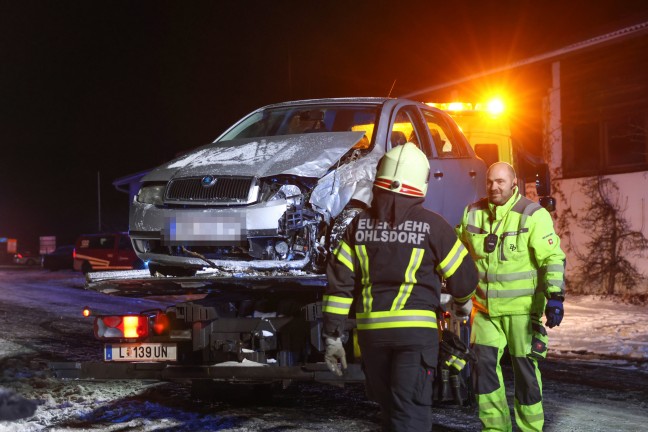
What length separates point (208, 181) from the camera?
567 centimetres

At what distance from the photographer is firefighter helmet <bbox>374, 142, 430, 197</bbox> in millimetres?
3684

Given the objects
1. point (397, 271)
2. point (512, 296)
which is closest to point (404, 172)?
point (397, 271)

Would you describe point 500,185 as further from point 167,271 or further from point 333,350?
point 167,271

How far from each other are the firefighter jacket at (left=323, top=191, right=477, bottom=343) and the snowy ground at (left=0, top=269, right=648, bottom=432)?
1916 millimetres

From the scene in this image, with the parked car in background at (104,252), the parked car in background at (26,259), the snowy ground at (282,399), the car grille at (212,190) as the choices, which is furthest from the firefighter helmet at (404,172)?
the parked car in background at (26,259)

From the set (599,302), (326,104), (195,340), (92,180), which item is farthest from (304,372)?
(92,180)

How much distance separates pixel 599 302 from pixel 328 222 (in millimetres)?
9995

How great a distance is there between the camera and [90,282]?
610cm

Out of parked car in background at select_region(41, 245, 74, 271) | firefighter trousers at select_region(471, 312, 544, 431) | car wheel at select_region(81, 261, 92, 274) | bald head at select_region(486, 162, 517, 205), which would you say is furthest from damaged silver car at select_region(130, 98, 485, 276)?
parked car in background at select_region(41, 245, 74, 271)

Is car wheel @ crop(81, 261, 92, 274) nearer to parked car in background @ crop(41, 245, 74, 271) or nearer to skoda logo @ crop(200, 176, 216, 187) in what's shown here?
parked car in background @ crop(41, 245, 74, 271)

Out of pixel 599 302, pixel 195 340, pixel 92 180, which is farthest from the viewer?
pixel 92 180

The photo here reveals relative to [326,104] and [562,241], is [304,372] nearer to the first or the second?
[326,104]

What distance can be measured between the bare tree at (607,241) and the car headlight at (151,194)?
11.0 m

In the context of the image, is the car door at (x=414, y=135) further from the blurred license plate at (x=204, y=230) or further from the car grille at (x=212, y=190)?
the blurred license plate at (x=204, y=230)
